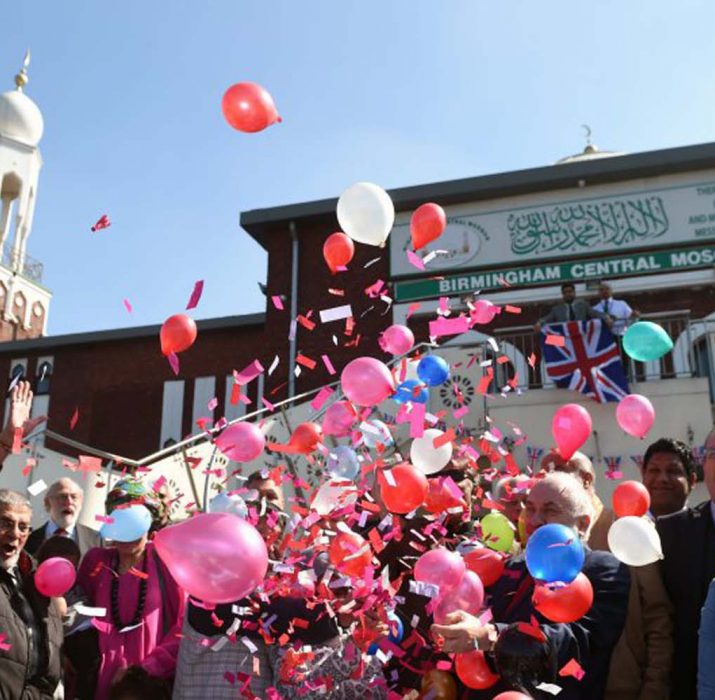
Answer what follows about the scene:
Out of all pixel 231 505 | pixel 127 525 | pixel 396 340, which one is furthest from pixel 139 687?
pixel 396 340

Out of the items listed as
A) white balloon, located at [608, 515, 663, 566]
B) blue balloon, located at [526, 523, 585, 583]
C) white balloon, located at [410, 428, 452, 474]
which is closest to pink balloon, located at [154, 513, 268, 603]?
blue balloon, located at [526, 523, 585, 583]

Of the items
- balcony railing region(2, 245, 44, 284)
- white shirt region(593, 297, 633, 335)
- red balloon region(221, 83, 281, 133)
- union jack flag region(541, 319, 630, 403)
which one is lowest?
red balloon region(221, 83, 281, 133)

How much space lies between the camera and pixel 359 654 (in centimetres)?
306

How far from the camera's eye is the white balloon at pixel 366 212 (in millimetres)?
4668

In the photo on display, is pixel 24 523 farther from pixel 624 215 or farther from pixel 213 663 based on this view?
pixel 624 215

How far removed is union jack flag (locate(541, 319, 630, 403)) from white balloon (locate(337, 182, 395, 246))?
578 cm

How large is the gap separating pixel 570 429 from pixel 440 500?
42.4 inches

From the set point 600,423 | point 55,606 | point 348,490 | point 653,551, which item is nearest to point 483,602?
point 653,551

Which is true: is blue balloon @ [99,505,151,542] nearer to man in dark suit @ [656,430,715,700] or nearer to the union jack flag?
man in dark suit @ [656,430,715,700]

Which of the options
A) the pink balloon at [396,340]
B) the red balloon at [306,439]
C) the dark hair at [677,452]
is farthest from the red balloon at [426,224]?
the dark hair at [677,452]

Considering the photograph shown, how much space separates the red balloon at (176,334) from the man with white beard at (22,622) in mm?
1393

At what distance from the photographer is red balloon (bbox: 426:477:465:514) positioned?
3.89 metres

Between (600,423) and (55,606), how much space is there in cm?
790

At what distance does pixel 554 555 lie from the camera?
2770 mm
